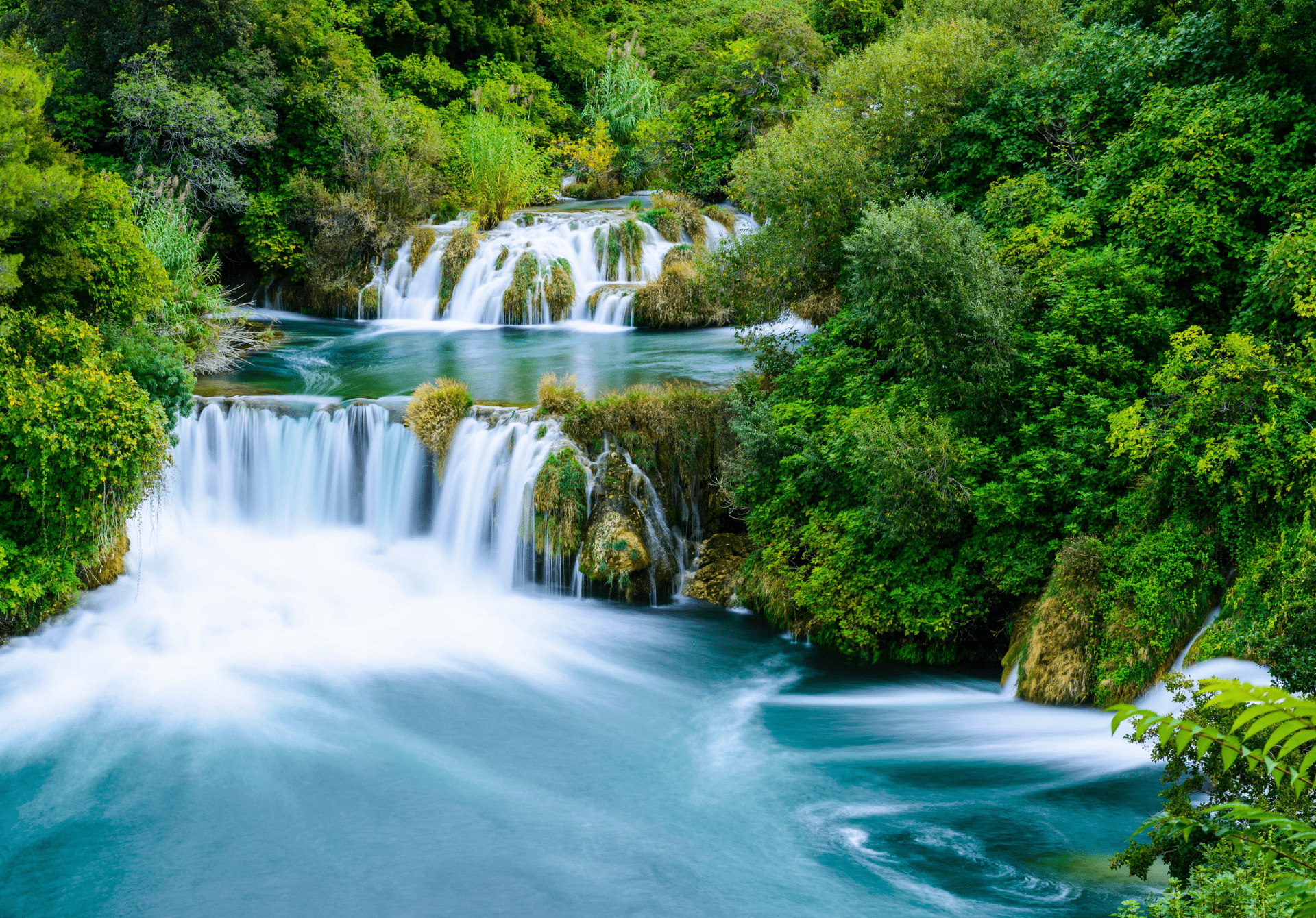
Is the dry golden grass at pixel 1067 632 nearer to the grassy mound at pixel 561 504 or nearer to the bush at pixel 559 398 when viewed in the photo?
the grassy mound at pixel 561 504

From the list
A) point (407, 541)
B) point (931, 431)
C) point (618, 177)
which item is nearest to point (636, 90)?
point (618, 177)

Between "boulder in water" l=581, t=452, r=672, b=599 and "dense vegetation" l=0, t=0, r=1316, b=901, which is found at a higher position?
"dense vegetation" l=0, t=0, r=1316, b=901

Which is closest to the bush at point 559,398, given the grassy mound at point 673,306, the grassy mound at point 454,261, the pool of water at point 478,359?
the pool of water at point 478,359

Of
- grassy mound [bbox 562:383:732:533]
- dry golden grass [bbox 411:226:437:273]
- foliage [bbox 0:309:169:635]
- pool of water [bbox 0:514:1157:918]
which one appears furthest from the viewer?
dry golden grass [bbox 411:226:437:273]

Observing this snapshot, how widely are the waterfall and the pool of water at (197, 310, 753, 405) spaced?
927mm

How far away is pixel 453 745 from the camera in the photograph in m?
10.3

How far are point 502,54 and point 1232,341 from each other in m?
33.1

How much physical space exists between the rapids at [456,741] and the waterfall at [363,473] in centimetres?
5

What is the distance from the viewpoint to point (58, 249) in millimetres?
12133

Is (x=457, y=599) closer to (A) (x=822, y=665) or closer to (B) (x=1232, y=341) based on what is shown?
(A) (x=822, y=665)

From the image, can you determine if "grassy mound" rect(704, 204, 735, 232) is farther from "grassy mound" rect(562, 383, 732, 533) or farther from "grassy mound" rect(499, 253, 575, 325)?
"grassy mound" rect(562, 383, 732, 533)

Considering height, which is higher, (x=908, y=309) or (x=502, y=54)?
(x=502, y=54)

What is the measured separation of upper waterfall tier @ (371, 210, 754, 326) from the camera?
2308cm

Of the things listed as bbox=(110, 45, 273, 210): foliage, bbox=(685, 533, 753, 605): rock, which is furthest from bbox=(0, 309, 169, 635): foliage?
bbox=(110, 45, 273, 210): foliage
